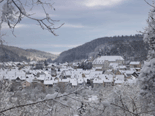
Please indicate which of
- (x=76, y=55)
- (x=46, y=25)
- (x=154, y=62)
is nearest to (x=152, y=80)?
(x=154, y=62)

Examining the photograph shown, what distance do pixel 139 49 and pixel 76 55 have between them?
62.1 m

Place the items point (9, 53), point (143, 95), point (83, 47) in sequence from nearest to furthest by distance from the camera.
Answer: point (9, 53) < point (143, 95) < point (83, 47)

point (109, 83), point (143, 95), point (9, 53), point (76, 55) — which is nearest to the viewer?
point (9, 53)

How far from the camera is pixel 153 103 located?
5629 millimetres

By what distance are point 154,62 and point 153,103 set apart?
136 cm

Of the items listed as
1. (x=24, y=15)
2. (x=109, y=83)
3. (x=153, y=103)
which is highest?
(x=24, y=15)

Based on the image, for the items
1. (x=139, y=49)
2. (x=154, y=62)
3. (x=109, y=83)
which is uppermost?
(x=139, y=49)

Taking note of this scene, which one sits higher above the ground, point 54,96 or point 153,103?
point 54,96

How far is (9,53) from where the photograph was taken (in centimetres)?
215

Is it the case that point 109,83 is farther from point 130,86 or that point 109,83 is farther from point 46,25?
point 46,25

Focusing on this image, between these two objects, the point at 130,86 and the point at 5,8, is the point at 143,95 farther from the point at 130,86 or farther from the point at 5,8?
the point at 130,86

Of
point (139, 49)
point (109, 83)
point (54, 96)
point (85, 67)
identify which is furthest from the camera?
point (139, 49)

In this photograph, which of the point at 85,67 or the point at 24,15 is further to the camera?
the point at 85,67

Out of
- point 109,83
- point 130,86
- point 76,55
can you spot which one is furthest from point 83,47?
point 130,86
